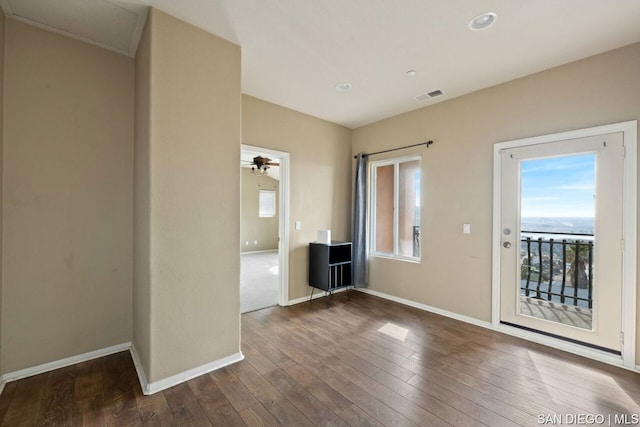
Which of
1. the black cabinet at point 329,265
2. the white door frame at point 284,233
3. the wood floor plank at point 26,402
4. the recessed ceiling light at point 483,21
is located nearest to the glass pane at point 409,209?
the black cabinet at point 329,265

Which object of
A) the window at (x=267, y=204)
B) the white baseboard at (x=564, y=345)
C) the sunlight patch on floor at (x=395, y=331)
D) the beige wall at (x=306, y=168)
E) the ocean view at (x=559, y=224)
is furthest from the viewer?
the window at (x=267, y=204)

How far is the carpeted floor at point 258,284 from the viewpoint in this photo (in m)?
3.97

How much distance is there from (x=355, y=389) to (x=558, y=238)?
2.47m

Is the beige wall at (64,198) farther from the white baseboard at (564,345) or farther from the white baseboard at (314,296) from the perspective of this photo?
the white baseboard at (564,345)

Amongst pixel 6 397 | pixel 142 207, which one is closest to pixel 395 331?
pixel 142 207

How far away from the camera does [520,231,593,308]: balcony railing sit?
2.59 m

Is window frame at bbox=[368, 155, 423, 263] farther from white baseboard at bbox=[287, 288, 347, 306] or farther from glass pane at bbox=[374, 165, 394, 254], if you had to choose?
white baseboard at bbox=[287, 288, 347, 306]

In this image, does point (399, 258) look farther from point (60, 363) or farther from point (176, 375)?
point (60, 363)

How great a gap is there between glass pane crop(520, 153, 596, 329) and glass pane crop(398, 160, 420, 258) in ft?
4.14

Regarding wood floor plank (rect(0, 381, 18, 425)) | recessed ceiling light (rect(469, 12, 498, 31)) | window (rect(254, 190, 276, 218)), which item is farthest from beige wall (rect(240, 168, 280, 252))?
recessed ceiling light (rect(469, 12, 498, 31))

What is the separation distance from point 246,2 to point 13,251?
2569 mm

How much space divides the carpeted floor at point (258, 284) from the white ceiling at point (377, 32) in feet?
9.64

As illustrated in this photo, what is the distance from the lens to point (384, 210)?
14.4 ft

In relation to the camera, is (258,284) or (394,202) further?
(258,284)
